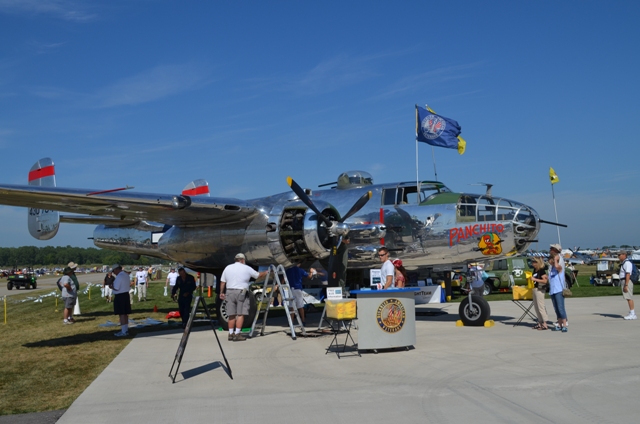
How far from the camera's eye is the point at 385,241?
1514 centimetres

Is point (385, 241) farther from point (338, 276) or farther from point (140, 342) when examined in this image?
point (140, 342)

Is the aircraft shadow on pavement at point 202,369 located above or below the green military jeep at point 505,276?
below

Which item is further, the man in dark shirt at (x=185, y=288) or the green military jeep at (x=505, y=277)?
the green military jeep at (x=505, y=277)

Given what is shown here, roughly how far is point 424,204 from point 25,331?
37.5ft

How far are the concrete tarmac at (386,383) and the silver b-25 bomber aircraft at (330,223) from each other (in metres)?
2.73

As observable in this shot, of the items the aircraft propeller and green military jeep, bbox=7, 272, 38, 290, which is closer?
the aircraft propeller

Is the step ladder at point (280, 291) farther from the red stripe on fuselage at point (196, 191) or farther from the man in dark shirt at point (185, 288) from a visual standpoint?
the red stripe on fuselage at point (196, 191)

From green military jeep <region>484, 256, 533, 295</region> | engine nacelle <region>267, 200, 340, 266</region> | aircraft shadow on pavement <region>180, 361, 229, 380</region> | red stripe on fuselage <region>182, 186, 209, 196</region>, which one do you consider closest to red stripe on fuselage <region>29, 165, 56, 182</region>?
red stripe on fuselage <region>182, 186, 209, 196</region>

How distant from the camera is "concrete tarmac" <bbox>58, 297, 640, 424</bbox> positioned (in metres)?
6.00

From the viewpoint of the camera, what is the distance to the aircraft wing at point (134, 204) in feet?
37.1

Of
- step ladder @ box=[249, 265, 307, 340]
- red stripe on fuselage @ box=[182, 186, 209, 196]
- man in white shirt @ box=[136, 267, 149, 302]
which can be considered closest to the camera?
step ladder @ box=[249, 265, 307, 340]

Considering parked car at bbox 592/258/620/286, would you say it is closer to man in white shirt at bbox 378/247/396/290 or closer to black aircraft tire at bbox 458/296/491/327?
black aircraft tire at bbox 458/296/491/327

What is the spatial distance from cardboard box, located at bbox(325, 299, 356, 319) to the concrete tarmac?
708 mm

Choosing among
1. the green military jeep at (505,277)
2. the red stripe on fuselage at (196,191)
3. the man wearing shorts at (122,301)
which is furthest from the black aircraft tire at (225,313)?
the green military jeep at (505,277)
